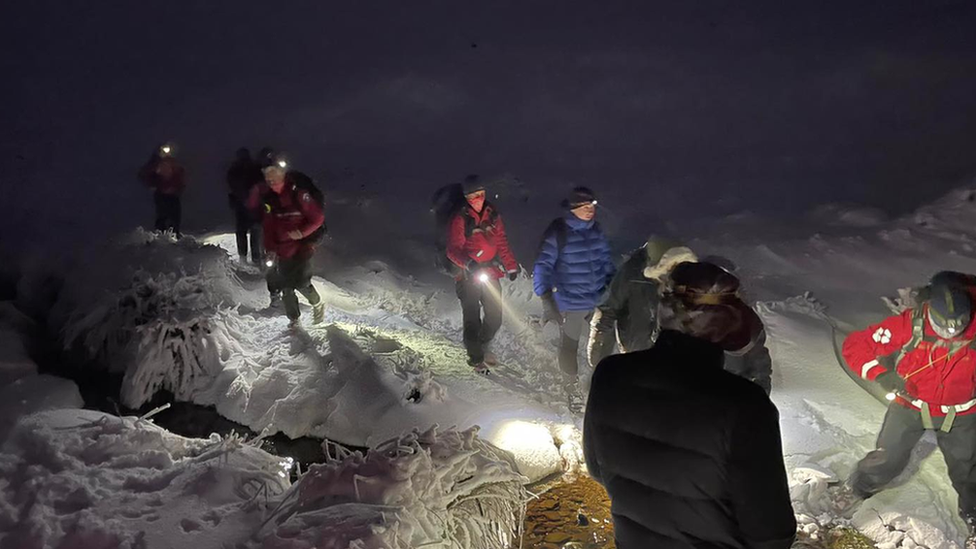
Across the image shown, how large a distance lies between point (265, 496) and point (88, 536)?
0.73 metres

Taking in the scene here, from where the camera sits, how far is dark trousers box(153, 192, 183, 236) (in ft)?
34.6

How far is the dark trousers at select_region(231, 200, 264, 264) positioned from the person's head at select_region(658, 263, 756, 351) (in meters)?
8.30

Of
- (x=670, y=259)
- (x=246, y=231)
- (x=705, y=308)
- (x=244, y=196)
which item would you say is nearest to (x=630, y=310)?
(x=670, y=259)

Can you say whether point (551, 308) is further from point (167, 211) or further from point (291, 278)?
point (167, 211)

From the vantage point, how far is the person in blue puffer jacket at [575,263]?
5.45m

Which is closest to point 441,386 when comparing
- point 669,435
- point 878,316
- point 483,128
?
point 669,435

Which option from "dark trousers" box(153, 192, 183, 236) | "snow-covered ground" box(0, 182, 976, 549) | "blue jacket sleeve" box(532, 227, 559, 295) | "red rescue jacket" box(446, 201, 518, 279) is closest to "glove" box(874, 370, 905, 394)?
"snow-covered ground" box(0, 182, 976, 549)

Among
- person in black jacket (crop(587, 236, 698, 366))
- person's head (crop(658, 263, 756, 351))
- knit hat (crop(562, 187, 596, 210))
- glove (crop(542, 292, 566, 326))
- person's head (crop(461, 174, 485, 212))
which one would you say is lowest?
glove (crop(542, 292, 566, 326))

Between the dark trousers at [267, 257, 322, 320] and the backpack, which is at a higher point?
the backpack

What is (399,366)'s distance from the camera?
5727mm

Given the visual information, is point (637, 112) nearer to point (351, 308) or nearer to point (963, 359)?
point (351, 308)

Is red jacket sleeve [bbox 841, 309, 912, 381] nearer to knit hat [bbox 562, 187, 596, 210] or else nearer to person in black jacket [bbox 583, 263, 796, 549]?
person in black jacket [bbox 583, 263, 796, 549]

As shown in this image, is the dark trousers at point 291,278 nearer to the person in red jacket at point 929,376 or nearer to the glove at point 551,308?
the glove at point 551,308

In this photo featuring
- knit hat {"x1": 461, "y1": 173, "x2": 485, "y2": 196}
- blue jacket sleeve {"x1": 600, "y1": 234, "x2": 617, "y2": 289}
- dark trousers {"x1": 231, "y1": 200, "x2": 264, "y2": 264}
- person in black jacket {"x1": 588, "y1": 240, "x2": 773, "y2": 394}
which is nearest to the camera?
person in black jacket {"x1": 588, "y1": 240, "x2": 773, "y2": 394}
